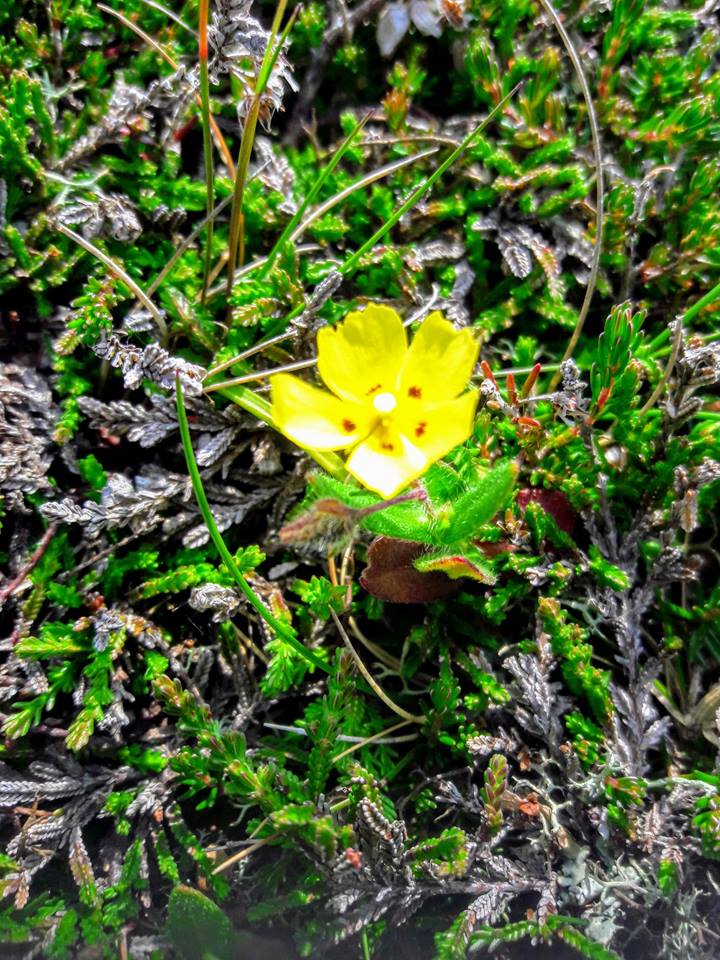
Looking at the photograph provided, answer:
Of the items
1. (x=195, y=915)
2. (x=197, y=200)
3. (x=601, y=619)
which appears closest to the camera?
(x=195, y=915)

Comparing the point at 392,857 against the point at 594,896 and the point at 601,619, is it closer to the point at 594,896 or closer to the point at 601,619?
the point at 594,896

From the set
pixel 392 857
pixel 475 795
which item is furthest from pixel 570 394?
pixel 392 857

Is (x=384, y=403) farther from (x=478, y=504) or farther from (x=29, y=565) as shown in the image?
(x=29, y=565)

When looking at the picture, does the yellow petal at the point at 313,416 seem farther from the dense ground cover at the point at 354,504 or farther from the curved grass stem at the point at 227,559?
the curved grass stem at the point at 227,559

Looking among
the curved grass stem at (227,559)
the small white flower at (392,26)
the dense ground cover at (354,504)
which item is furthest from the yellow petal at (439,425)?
the small white flower at (392,26)

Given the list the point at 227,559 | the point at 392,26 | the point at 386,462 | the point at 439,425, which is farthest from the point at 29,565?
the point at 392,26
